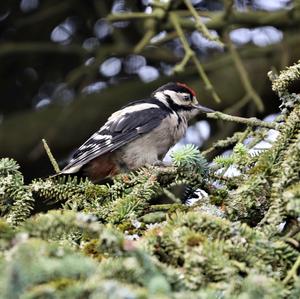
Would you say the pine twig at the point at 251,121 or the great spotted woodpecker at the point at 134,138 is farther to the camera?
the great spotted woodpecker at the point at 134,138

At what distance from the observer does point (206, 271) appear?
146cm

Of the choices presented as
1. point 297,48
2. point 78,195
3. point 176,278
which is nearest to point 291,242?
point 176,278

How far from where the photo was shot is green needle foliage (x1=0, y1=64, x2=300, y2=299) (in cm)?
122

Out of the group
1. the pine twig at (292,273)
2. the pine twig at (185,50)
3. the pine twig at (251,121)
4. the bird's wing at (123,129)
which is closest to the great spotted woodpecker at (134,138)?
the bird's wing at (123,129)

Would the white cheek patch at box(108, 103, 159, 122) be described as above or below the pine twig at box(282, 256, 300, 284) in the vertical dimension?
above

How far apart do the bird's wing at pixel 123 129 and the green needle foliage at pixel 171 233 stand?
1.51 metres

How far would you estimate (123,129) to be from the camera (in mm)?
4195

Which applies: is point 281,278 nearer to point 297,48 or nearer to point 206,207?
point 206,207

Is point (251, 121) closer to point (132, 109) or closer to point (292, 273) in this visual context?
point (292, 273)

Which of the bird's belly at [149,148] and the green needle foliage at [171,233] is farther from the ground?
the green needle foliage at [171,233]

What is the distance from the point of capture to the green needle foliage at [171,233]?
1217 mm

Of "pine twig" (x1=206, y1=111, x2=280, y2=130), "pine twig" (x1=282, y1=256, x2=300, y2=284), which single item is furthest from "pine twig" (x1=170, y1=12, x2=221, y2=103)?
"pine twig" (x1=282, y1=256, x2=300, y2=284)

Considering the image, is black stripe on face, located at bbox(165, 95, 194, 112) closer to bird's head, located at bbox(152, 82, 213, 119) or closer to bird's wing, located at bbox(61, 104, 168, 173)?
bird's head, located at bbox(152, 82, 213, 119)

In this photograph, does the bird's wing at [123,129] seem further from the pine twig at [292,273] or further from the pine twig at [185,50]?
the pine twig at [292,273]
